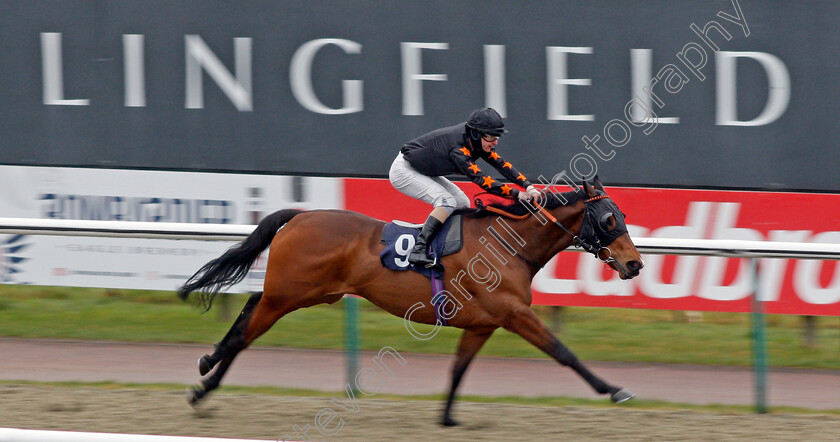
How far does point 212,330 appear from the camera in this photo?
752 cm

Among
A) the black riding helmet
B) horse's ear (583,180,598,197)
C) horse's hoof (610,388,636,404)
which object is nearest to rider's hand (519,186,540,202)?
horse's ear (583,180,598,197)

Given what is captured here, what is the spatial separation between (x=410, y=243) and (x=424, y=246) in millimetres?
104

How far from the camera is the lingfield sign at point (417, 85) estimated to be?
25.0ft

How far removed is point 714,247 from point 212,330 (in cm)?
368

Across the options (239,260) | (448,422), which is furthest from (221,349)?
(448,422)

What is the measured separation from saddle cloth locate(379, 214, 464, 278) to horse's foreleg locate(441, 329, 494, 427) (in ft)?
1.20

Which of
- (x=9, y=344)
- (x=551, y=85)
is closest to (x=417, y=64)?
(x=551, y=85)

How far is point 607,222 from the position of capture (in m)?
5.20

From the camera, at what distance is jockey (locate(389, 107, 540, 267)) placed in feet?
17.6

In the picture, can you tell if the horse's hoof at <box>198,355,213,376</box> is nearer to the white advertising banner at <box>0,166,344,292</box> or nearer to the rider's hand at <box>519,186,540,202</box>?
the rider's hand at <box>519,186,540,202</box>

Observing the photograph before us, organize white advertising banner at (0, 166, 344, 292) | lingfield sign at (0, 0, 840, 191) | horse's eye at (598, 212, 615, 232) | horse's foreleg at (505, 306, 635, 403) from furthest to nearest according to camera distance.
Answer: white advertising banner at (0, 166, 344, 292)
lingfield sign at (0, 0, 840, 191)
horse's eye at (598, 212, 615, 232)
horse's foreleg at (505, 306, 635, 403)

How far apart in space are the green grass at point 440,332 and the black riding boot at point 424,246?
39.4 inches

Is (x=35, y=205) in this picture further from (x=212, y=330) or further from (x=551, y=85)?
(x=551, y=85)

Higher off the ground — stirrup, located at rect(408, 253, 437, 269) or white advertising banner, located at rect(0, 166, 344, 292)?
white advertising banner, located at rect(0, 166, 344, 292)
